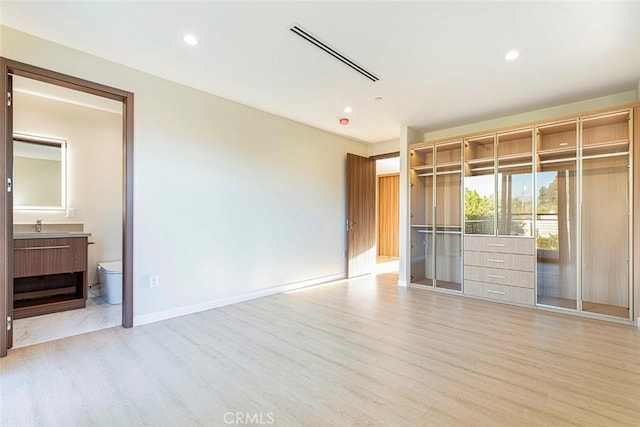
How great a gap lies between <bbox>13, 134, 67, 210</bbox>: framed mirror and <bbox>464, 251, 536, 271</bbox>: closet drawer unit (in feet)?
19.3

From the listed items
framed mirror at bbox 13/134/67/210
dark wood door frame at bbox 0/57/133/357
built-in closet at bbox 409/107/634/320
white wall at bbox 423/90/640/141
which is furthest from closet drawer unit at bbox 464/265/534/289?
framed mirror at bbox 13/134/67/210

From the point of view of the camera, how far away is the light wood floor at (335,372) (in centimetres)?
170

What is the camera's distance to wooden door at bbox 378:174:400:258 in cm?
877

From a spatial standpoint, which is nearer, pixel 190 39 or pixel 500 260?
pixel 190 39

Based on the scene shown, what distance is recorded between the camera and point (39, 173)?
395 cm

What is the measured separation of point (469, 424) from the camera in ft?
5.26

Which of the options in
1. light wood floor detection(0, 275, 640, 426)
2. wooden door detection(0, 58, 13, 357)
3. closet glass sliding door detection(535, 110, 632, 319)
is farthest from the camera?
closet glass sliding door detection(535, 110, 632, 319)

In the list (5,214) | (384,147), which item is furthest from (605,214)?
(5,214)

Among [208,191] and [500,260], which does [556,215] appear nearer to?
[500,260]

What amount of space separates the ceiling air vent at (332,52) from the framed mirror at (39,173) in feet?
12.7

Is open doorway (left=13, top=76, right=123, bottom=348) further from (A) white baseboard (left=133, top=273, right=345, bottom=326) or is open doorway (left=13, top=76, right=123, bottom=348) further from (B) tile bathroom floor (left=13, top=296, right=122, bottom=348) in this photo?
(A) white baseboard (left=133, top=273, right=345, bottom=326)

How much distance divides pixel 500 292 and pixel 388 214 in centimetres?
505

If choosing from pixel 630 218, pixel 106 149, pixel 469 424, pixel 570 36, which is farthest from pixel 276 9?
pixel 630 218

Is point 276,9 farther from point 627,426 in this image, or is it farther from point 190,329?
point 627,426
